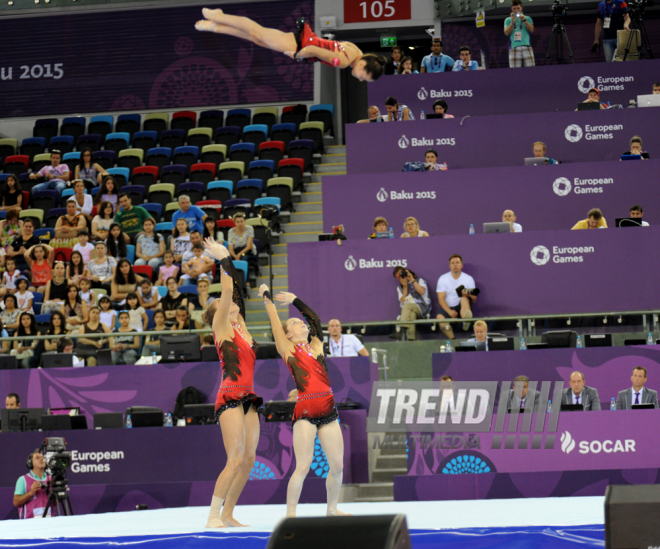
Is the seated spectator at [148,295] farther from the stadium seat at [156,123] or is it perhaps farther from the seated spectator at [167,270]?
the stadium seat at [156,123]

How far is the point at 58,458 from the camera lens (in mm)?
8125

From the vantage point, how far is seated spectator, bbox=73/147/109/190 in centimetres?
1491

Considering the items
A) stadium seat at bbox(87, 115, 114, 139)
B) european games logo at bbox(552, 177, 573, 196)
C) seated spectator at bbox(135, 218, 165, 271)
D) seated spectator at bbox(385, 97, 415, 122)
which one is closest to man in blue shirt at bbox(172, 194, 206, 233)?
seated spectator at bbox(135, 218, 165, 271)

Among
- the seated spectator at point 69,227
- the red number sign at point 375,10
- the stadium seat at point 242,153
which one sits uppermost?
the red number sign at point 375,10

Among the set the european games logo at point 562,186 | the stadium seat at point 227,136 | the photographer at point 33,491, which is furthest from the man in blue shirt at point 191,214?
the european games logo at point 562,186

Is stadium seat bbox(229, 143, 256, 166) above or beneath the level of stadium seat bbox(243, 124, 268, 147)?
beneath

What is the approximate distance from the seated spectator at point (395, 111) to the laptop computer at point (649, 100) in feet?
11.4

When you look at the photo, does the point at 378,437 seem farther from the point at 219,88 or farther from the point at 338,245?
the point at 219,88

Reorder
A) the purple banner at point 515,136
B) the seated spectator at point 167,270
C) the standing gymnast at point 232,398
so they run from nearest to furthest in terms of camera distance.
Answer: the standing gymnast at point 232,398, the seated spectator at point 167,270, the purple banner at point 515,136

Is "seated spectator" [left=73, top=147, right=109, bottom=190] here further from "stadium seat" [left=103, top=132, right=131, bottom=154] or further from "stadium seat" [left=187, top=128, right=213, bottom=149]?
"stadium seat" [left=187, top=128, right=213, bottom=149]

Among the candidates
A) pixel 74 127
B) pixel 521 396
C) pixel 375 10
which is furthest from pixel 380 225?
pixel 74 127

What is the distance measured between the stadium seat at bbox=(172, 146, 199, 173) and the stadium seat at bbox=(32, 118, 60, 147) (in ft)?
11.4

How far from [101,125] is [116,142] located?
1.13 meters

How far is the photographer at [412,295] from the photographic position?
10469 millimetres
